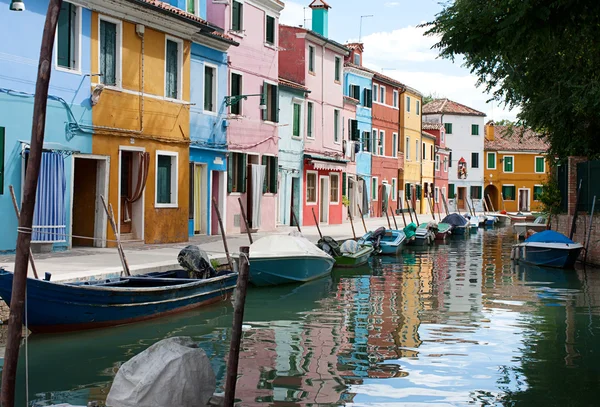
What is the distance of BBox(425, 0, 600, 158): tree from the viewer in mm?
8906

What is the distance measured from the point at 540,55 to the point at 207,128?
1088 cm

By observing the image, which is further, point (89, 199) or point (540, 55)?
point (89, 199)

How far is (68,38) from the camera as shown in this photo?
19.2m

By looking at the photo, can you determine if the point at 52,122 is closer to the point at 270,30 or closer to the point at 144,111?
the point at 144,111

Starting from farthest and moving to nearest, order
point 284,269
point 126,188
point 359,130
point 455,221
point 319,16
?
1. point 359,130
2. point 455,221
3. point 319,16
4. point 126,188
5. point 284,269

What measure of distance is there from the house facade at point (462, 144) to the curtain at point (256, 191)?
4683cm

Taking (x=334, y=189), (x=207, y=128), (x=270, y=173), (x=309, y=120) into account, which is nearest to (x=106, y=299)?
(x=207, y=128)

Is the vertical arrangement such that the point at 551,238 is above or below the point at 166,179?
below

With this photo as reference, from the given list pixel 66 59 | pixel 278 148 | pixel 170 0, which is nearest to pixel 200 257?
pixel 66 59

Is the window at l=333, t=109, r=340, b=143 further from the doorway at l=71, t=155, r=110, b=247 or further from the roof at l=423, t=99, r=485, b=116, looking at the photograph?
the roof at l=423, t=99, r=485, b=116

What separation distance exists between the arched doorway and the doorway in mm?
60997

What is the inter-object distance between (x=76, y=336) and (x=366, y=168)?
122 ft

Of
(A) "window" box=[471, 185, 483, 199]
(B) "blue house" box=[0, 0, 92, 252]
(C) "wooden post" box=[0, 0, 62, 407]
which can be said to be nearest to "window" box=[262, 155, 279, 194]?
(B) "blue house" box=[0, 0, 92, 252]

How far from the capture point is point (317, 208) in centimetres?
3762
